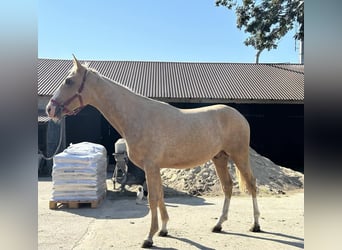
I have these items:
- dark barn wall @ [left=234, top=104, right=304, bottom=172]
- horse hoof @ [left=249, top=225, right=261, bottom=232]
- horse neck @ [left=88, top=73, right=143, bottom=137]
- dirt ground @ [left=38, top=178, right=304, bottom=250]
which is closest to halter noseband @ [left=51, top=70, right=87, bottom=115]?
horse neck @ [left=88, top=73, right=143, bottom=137]

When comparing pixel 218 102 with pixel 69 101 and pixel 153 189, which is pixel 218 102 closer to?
pixel 153 189

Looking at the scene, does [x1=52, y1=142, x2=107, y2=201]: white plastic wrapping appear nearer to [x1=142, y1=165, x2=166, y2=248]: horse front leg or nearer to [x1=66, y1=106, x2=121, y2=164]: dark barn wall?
[x1=142, y1=165, x2=166, y2=248]: horse front leg

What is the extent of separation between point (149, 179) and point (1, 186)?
10.3ft

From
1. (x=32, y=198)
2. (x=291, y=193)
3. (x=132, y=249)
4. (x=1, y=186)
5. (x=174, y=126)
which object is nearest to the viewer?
(x=1, y=186)

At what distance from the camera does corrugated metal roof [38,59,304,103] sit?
41.9 feet

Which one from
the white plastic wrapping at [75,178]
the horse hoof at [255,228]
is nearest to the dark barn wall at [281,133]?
the white plastic wrapping at [75,178]

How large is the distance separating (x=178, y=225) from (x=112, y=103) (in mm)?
2331

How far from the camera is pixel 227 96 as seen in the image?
12.7m

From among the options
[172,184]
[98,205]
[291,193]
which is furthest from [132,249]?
[291,193]

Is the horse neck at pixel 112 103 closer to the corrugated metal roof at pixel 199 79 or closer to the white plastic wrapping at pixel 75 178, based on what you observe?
the white plastic wrapping at pixel 75 178

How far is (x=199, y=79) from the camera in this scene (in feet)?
50.6

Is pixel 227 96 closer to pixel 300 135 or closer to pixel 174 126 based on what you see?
pixel 300 135

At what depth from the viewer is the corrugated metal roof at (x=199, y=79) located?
12.8 meters

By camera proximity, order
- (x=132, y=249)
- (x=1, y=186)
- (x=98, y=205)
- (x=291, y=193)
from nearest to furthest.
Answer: (x=1, y=186) < (x=132, y=249) < (x=98, y=205) < (x=291, y=193)
